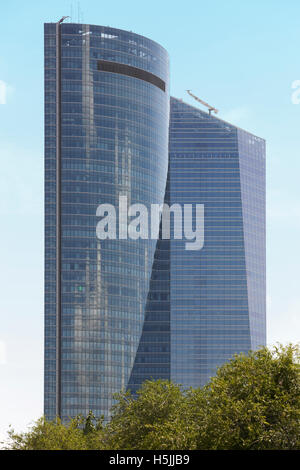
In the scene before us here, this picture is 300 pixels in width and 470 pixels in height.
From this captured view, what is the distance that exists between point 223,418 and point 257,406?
17.1 feet

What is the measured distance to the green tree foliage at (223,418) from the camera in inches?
3895

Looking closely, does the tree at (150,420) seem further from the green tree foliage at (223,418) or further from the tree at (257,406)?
the tree at (257,406)

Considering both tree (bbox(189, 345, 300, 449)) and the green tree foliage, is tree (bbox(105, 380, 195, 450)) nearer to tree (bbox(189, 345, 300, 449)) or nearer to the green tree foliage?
the green tree foliage

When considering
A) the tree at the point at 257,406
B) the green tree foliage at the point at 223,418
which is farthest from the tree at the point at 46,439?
the tree at the point at 257,406

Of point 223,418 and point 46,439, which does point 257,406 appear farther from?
point 46,439

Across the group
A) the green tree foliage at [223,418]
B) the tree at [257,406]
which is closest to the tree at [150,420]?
the green tree foliage at [223,418]

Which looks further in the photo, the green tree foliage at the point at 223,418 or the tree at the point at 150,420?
the tree at the point at 150,420

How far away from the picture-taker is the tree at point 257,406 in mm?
98250

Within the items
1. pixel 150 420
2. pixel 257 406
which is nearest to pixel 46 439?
pixel 150 420

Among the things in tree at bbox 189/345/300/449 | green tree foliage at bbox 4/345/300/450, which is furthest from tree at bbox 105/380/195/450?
tree at bbox 189/345/300/449

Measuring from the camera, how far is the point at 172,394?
126125 millimetres
